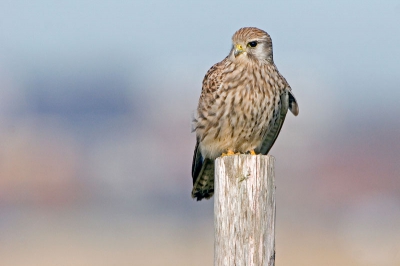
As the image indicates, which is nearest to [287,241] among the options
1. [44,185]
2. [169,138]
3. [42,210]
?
[42,210]

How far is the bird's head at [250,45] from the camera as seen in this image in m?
7.39

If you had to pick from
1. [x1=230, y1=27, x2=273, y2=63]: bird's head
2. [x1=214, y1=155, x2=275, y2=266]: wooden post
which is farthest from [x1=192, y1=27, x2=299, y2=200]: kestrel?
[x1=214, y1=155, x2=275, y2=266]: wooden post

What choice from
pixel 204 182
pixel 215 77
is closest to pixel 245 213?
pixel 204 182

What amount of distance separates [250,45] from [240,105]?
44 cm

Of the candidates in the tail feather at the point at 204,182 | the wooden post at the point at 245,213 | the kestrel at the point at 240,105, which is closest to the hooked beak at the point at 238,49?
the kestrel at the point at 240,105

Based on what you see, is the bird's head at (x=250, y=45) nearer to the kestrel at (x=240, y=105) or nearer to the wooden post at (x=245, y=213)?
the kestrel at (x=240, y=105)

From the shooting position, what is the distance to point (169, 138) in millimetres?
35219

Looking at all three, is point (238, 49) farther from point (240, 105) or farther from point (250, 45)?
point (240, 105)

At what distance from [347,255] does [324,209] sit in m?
6.59

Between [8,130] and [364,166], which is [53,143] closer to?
[8,130]

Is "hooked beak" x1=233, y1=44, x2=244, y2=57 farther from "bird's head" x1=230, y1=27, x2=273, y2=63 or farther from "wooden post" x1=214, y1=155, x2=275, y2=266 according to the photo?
"wooden post" x1=214, y1=155, x2=275, y2=266

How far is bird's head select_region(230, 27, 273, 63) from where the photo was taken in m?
7.39

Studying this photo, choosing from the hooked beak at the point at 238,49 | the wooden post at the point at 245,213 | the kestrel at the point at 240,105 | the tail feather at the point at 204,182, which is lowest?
the wooden post at the point at 245,213

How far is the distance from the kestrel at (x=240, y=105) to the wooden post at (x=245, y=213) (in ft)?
5.91
